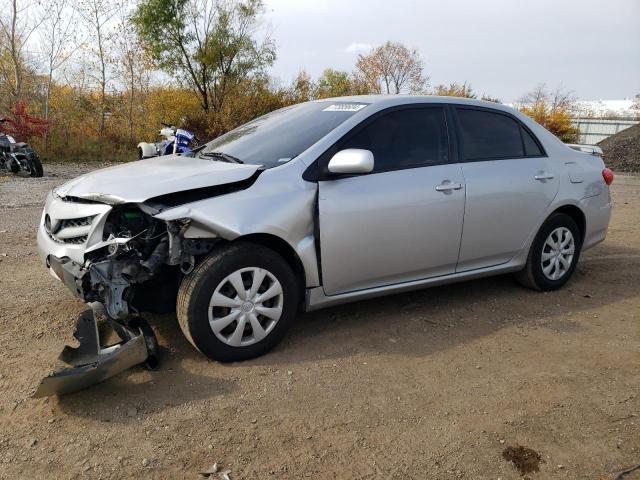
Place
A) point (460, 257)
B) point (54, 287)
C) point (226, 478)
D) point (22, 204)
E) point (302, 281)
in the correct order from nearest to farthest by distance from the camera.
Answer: point (226, 478)
point (302, 281)
point (460, 257)
point (54, 287)
point (22, 204)

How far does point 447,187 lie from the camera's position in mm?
3766

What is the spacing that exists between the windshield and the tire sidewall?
1970 mm

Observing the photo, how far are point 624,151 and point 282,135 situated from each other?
1934 centimetres

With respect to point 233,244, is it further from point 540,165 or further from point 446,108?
point 540,165

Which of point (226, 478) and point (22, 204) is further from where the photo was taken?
point (22, 204)

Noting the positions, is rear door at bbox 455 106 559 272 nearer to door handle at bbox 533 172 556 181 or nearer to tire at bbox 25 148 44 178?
door handle at bbox 533 172 556 181

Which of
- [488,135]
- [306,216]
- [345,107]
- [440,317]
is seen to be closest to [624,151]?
[488,135]

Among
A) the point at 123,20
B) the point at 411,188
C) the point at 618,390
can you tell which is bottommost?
the point at 618,390

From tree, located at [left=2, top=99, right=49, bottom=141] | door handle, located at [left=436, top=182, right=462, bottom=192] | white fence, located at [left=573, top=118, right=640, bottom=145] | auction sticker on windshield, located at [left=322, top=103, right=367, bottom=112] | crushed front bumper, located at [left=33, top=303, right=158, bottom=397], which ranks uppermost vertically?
tree, located at [left=2, top=99, right=49, bottom=141]

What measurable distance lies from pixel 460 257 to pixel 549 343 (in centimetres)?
86

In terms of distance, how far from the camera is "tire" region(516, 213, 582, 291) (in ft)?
14.7

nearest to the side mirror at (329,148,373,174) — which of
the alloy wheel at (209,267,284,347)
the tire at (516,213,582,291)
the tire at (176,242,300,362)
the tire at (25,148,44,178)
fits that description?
the tire at (176,242,300,362)

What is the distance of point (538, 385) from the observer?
10.0 feet

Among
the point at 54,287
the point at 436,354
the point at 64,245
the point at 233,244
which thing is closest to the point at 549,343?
the point at 436,354
